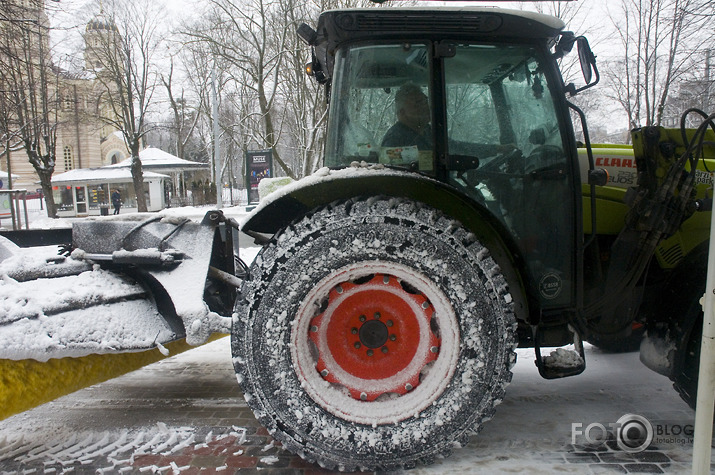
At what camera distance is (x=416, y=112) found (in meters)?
2.72

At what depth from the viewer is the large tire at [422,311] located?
2406 mm

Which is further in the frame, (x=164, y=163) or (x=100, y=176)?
(x=164, y=163)

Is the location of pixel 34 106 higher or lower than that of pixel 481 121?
higher

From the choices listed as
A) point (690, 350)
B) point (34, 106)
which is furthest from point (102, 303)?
point (34, 106)

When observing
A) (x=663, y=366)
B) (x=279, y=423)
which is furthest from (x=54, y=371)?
(x=663, y=366)

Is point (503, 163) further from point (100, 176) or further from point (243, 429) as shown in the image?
point (100, 176)

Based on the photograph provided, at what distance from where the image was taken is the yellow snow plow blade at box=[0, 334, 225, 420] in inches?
97.7

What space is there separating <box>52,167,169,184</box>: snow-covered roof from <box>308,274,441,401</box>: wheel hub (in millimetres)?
32295

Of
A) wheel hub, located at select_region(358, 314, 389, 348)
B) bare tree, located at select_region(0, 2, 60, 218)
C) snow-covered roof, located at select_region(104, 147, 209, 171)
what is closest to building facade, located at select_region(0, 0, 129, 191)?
bare tree, located at select_region(0, 2, 60, 218)

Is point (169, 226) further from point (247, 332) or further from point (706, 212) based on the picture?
point (706, 212)

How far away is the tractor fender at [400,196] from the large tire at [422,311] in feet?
0.35

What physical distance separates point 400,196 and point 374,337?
28.9 inches

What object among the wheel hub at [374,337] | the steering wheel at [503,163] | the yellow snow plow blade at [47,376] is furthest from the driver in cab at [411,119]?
the yellow snow plow blade at [47,376]

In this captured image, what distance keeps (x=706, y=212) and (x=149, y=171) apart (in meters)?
35.6
